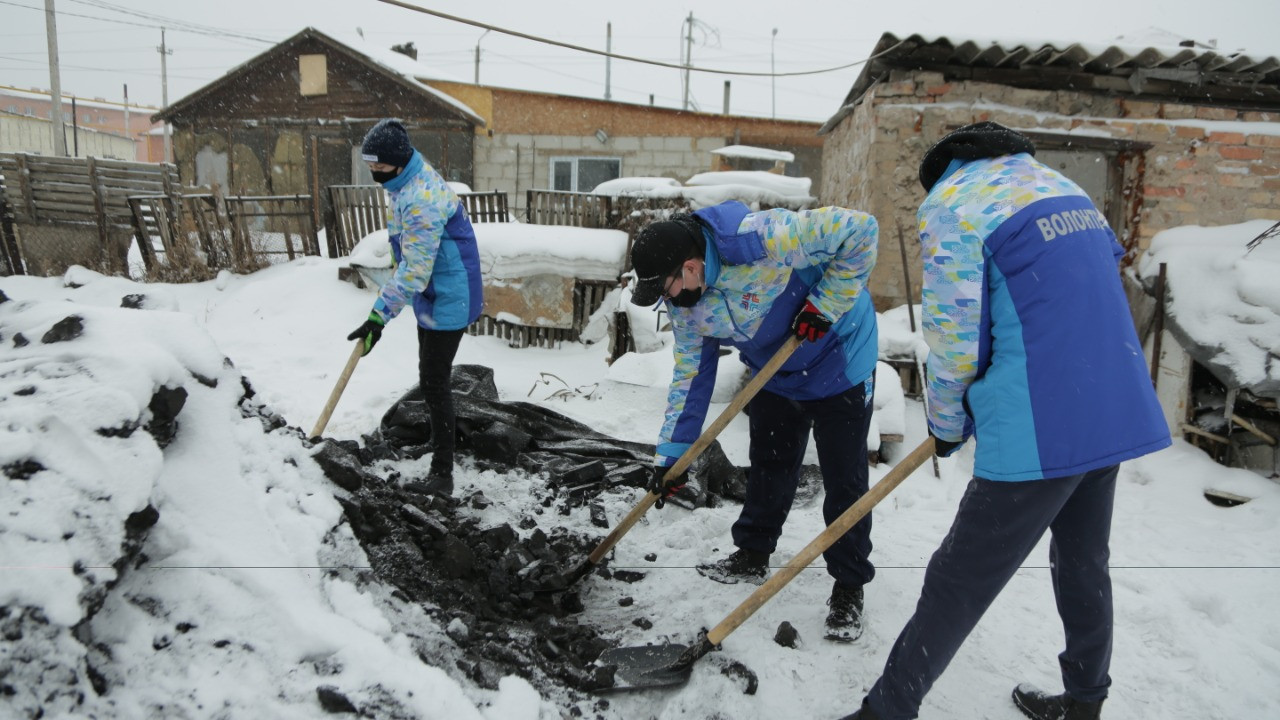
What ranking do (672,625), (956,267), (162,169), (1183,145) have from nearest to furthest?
1. (956,267)
2. (672,625)
3. (1183,145)
4. (162,169)

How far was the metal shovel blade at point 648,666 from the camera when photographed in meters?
2.36

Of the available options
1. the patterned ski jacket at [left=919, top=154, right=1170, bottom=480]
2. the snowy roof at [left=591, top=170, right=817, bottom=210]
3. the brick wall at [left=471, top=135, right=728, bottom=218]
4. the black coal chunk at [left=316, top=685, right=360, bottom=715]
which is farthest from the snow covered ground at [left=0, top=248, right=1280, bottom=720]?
the brick wall at [left=471, top=135, right=728, bottom=218]

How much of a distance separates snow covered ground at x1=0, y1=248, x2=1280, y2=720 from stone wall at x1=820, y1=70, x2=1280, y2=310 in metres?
3.15

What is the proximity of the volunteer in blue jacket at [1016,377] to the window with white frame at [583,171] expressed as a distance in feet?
48.7

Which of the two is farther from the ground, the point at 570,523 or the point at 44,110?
the point at 44,110

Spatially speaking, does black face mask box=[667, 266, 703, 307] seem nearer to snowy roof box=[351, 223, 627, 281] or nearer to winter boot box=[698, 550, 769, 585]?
winter boot box=[698, 550, 769, 585]

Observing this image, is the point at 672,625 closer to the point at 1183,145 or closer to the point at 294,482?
the point at 294,482

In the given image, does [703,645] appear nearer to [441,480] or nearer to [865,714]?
[865,714]

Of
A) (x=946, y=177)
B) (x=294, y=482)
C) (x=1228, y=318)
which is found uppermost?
(x=946, y=177)

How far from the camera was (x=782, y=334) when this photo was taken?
2711mm

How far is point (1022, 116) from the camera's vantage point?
5.98m

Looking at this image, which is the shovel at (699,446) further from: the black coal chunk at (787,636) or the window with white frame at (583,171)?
the window with white frame at (583,171)

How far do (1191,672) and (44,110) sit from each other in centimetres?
4939

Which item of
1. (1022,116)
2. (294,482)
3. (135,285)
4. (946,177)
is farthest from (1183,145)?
(135,285)
